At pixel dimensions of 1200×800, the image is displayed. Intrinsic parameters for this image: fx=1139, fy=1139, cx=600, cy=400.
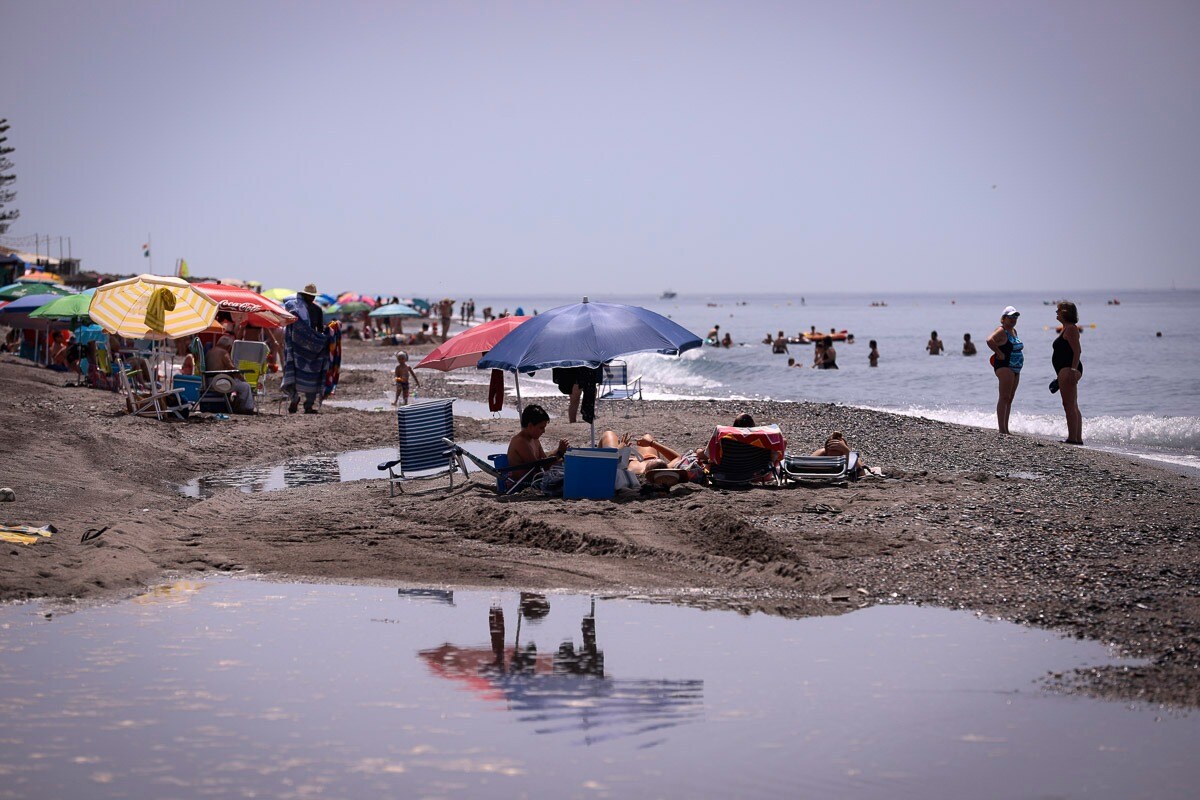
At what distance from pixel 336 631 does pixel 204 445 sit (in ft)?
29.6

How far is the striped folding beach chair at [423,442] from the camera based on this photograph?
11062mm

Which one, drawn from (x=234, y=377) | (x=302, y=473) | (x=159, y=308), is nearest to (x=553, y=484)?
Answer: (x=302, y=473)

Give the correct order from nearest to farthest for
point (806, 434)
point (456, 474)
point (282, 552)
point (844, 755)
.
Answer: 1. point (844, 755)
2. point (282, 552)
3. point (456, 474)
4. point (806, 434)

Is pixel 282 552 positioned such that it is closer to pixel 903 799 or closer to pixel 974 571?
pixel 974 571

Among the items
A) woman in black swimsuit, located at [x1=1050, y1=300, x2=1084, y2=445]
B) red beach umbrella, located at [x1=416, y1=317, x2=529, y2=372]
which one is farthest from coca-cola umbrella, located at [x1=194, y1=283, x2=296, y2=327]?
woman in black swimsuit, located at [x1=1050, y1=300, x2=1084, y2=445]

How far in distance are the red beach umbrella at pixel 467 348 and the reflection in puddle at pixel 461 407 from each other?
22.7 feet

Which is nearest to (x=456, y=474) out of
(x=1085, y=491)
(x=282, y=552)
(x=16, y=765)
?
(x=282, y=552)

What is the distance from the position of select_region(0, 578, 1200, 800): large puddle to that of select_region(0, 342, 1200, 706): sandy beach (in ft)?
1.37

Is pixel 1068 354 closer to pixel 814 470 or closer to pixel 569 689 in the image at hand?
pixel 814 470

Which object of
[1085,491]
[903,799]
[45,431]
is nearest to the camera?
[903,799]

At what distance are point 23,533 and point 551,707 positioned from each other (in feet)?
16.1

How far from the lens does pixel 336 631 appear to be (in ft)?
21.1

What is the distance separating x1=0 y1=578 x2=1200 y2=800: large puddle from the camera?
14.5 feet

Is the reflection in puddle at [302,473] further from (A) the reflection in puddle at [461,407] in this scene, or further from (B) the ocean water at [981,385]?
(B) the ocean water at [981,385]
